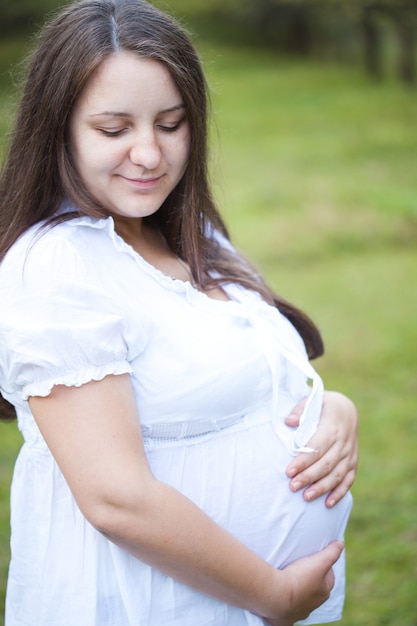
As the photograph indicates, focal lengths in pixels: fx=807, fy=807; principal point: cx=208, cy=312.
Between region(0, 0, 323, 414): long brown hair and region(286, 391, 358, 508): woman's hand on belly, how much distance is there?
2.14 feet

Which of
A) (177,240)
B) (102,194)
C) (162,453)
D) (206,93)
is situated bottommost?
(162,453)

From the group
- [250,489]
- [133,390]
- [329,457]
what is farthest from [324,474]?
[133,390]

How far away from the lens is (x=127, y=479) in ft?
4.54

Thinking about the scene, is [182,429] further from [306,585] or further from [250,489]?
[306,585]

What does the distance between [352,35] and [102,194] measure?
16676mm

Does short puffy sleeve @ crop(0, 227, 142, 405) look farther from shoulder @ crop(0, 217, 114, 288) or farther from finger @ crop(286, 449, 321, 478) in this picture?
finger @ crop(286, 449, 321, 478)

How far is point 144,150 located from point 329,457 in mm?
757

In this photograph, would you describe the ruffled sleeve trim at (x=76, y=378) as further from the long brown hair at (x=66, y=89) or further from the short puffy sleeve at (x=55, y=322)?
the long brown hair at (x=66, y=89)

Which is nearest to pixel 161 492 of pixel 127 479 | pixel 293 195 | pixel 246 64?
pixel 127 479

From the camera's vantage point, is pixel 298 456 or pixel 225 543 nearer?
pixel 225 543

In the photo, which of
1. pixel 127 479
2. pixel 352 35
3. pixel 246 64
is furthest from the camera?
pixel 352 35

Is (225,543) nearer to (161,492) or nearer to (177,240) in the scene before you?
(161,492)

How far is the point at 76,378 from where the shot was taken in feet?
4.46

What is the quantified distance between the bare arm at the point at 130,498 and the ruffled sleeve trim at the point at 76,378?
11 mm
